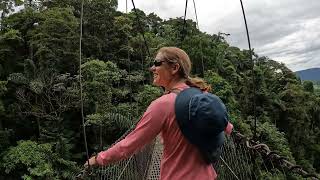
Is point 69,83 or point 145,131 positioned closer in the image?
point 145,131

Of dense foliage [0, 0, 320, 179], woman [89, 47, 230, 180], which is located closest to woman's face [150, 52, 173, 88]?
woman [89, 47, 230, 180]

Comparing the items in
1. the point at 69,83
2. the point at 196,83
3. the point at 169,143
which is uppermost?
the point at 196,83

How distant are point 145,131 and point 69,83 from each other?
33.7ft

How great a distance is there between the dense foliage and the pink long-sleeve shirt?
301 inches

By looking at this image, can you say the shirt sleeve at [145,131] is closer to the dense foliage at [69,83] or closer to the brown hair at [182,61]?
the brown hair at [182,61]

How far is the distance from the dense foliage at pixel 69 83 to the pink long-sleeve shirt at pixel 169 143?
7654 millimetres

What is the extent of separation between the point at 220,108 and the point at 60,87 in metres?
9.70

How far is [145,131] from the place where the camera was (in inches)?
36.4

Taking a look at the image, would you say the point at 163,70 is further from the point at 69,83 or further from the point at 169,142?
the point at 69,83

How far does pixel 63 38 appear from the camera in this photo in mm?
11164

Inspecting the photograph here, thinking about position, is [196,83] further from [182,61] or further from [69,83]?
[69,83]

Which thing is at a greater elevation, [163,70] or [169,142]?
[163,70]

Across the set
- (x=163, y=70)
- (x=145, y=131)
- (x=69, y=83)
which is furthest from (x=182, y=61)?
(x=69, y=83)

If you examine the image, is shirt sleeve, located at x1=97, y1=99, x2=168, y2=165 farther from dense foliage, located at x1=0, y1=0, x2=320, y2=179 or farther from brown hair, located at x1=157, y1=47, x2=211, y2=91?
dense foliage, located at x1=0, y1=0, x2=320, y2=179
